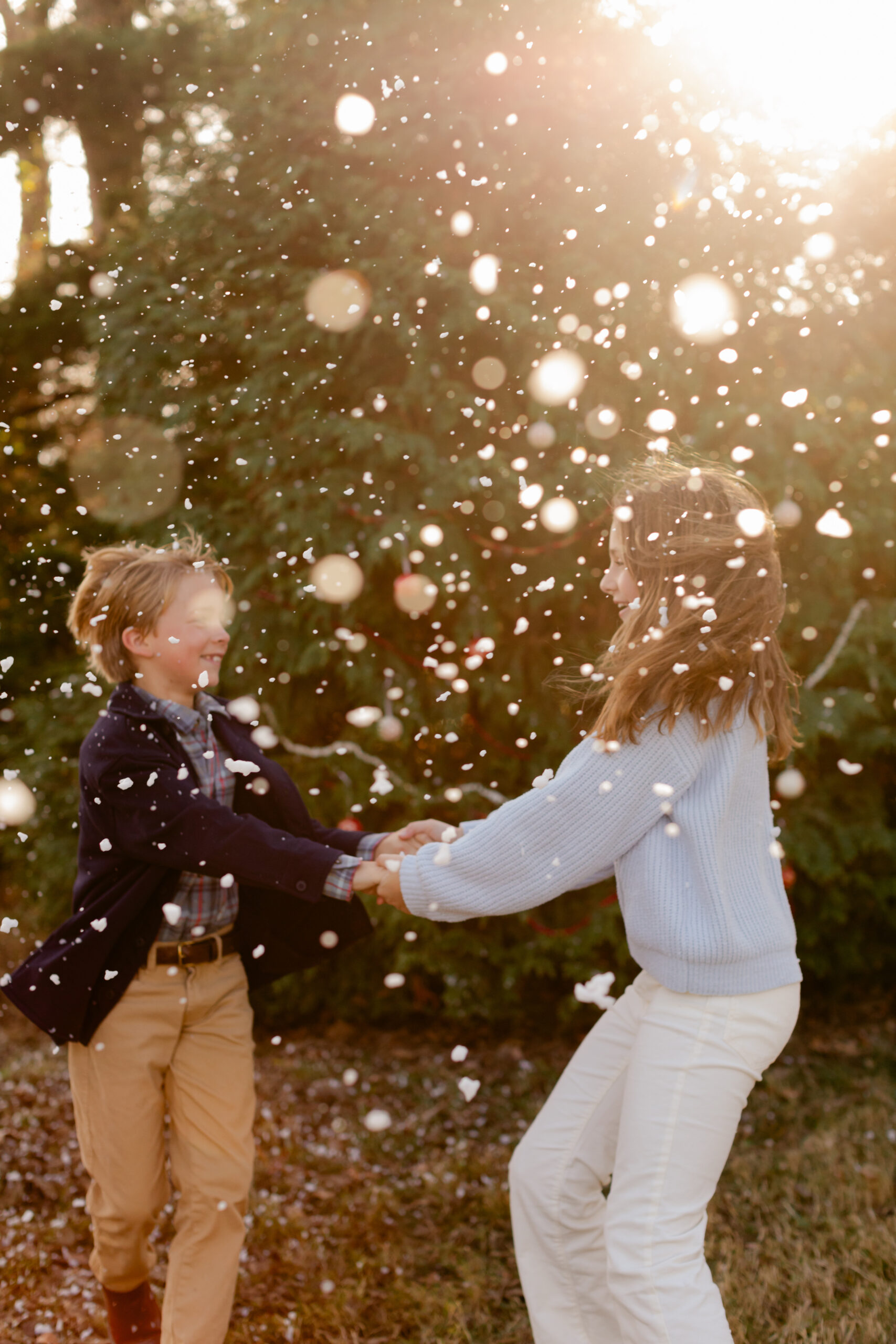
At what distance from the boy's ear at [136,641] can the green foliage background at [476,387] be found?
1778 millimetres

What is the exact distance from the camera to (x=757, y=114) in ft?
14.4

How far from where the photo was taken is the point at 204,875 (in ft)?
8.13

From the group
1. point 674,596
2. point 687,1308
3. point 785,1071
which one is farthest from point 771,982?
point 785,1071

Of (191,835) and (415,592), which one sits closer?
(191,835)

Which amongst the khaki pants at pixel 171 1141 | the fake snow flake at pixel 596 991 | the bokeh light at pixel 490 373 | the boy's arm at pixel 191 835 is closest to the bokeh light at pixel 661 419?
the bokeh light at pixel 490 373

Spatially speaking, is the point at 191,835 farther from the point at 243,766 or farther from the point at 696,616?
the point at 696,616

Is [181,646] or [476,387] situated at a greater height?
[476,387]

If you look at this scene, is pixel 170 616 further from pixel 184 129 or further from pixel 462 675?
pixel 184 129

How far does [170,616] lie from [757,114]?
3.43 metres

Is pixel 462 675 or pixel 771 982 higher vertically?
pixel 771 982

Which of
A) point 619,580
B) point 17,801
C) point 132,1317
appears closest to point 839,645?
point 619,580

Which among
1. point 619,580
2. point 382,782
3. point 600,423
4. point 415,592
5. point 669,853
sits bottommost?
point 382,782

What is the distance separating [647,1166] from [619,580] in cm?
119

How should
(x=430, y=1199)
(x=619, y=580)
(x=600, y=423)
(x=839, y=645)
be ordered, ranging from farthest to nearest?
(x=839, y=645)
(x=600, y=423)
(x=430, y=1199)
(x=619, y=580)
